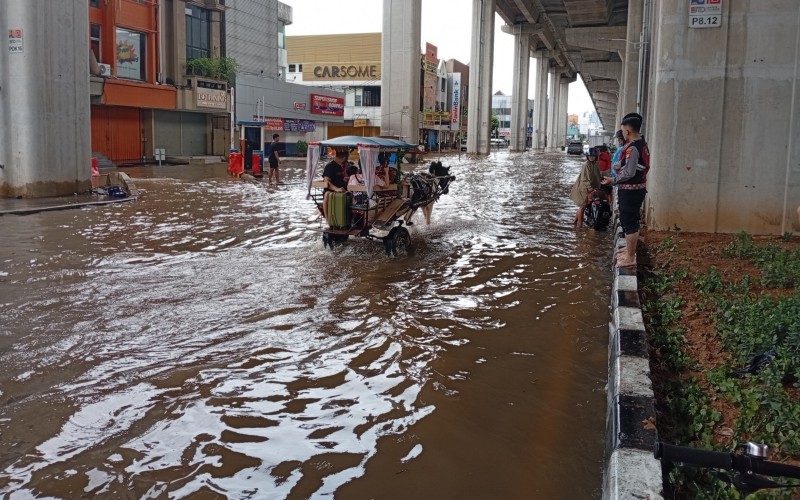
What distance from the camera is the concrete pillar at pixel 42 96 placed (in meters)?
17.4

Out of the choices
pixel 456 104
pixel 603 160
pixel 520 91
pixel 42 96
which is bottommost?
pixel 603 160

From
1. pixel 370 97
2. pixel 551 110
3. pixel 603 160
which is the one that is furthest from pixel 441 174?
pixel 551 110

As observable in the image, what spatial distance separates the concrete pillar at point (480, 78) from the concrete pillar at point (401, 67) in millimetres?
15918

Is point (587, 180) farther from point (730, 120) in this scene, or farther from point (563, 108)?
point (563, 108)

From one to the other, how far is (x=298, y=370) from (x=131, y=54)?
34449 millimetres

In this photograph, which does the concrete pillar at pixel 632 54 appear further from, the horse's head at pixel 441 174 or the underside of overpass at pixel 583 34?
the horse's head at pixel 441 174

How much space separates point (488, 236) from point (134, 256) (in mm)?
6318

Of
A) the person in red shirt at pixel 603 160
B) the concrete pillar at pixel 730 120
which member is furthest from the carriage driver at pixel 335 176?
the person in red shirt at pixel 603 160

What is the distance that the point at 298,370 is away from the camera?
5703 mm

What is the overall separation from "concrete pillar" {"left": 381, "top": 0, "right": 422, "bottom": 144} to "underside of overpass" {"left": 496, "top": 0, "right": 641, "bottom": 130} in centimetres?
1010

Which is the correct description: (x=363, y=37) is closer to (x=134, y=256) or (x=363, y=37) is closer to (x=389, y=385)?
(x=134, y=256)

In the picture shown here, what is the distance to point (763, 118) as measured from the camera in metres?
10.7

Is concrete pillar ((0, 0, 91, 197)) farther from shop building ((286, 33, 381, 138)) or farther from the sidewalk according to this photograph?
shop building ((286, 33, 381, 138))

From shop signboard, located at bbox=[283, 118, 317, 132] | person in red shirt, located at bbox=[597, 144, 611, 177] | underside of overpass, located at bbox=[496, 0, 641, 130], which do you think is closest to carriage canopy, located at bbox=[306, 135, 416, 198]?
person in red shirt, located at bbox=[597, 144, 611, 177]
